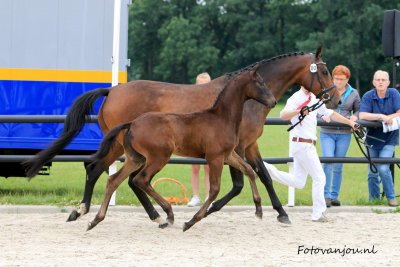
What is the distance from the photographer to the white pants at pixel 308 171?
31.5 feet

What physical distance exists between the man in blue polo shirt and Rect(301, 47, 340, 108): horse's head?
1647 millimetres

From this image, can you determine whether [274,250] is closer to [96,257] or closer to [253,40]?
[96,257]

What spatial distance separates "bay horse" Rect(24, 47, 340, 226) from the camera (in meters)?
9.21

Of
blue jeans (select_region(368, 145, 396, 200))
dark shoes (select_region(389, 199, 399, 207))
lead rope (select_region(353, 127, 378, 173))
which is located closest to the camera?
lead rope (select_region(353, 127, 378, 173))

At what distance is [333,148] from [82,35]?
3.73 m

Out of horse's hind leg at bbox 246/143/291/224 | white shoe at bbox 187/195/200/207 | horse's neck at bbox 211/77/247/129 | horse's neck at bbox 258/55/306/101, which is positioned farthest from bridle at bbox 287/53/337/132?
white shoe at bbox 187/195/200/207

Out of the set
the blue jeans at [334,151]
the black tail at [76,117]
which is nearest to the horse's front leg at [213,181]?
the black tail at [76,117]

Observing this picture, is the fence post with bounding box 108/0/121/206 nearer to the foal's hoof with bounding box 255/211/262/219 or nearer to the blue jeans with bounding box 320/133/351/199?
the foal's hoof with bounding box 255/211/262/219

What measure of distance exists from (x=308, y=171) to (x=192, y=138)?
1784mm

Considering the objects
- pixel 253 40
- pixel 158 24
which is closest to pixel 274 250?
pixel 253 40

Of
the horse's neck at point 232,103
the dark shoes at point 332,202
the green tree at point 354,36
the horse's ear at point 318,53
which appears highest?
the green tree at point 354,36

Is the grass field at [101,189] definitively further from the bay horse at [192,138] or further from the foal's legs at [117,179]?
the bay horse at [192,138]

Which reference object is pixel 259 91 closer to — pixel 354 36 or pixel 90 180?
pixel 90 180

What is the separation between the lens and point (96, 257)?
7.25 meters
